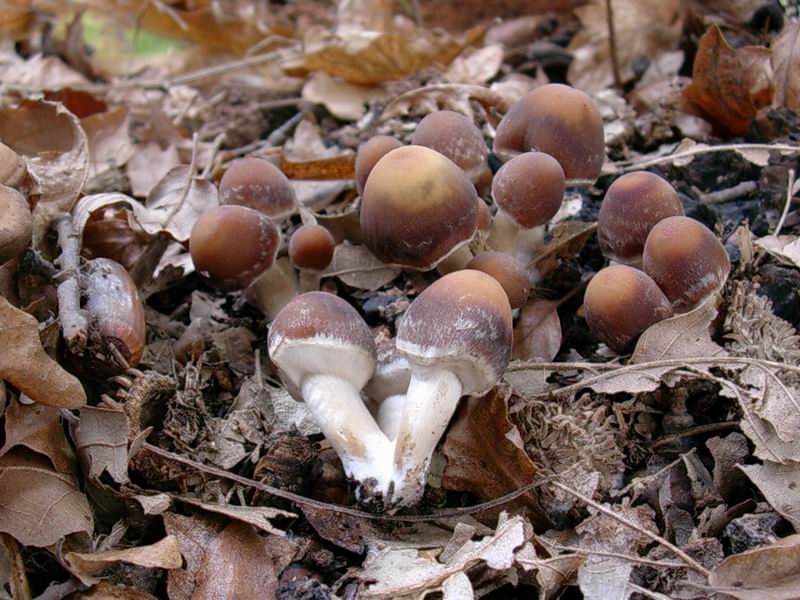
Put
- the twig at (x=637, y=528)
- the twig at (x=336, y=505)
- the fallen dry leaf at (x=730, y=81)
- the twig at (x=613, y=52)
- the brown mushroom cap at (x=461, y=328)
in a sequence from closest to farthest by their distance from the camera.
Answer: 1. the twig at (x=637, y=528)
2. the brown mushroom cap at (x=461, y=328)
3. the twig at (x=336, y=505)
4. the fallen dry leaf at (x=730, y=81)
5. the twig at (x=613, y=52)

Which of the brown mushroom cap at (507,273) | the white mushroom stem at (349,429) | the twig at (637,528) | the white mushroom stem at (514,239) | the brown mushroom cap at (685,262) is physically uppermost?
the brown mushroom cap at (685,262)

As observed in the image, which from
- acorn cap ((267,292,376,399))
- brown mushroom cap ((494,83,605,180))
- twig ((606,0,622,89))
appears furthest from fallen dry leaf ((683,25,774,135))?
acorn cap ((267,292,376,399))

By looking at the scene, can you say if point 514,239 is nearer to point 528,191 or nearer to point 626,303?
point 528,191

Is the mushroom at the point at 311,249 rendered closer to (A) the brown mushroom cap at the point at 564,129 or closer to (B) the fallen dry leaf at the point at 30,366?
(A) the brown mushroom cap at the point at 564,129

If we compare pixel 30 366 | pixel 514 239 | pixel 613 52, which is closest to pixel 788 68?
pixel 613 52

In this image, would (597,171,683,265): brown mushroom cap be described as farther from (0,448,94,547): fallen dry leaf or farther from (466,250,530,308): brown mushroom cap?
(0,448,94,547): fallen dry leaf

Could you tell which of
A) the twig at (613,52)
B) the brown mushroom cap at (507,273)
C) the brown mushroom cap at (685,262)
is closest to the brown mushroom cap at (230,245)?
the brown mushroom cap at (507,273)
